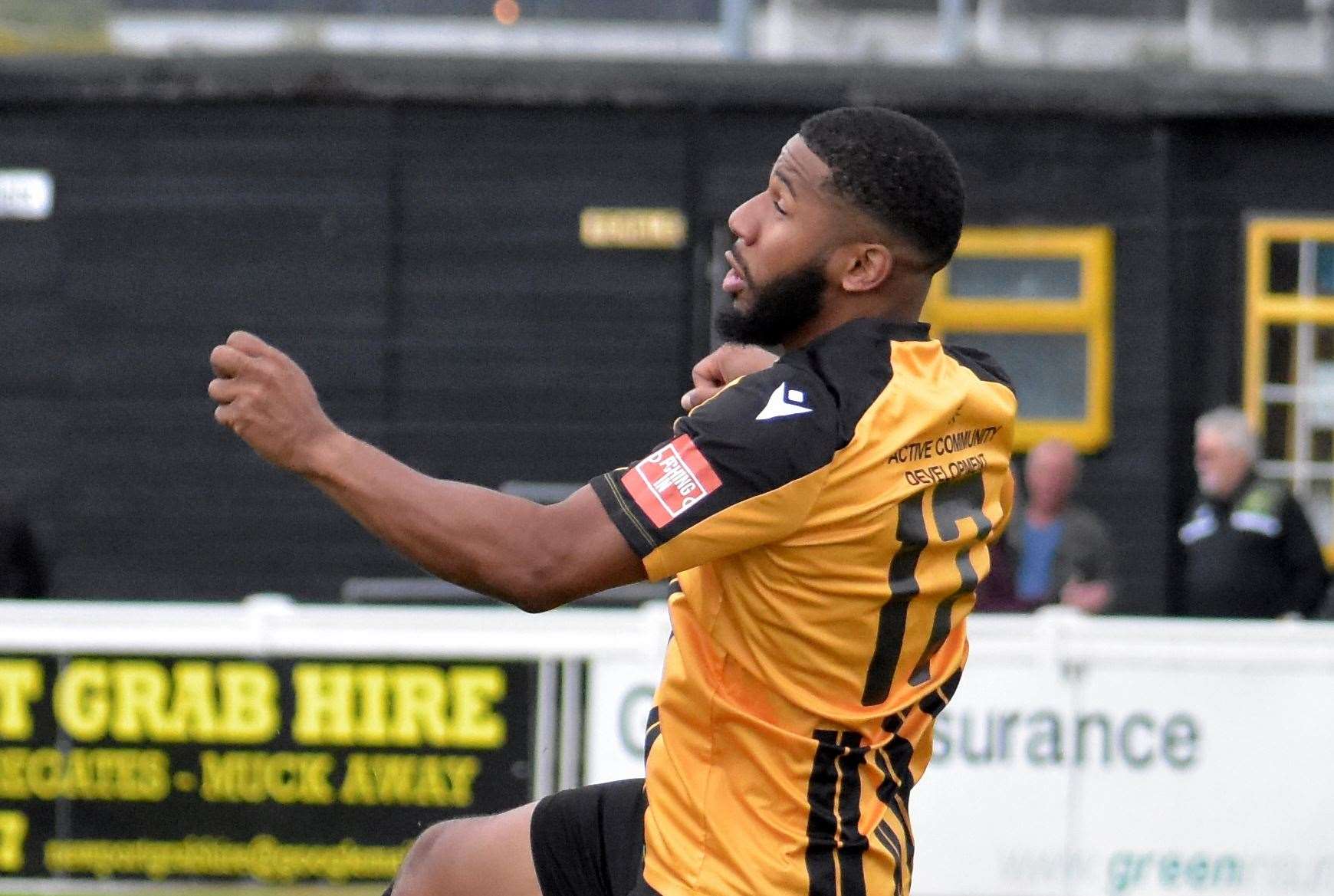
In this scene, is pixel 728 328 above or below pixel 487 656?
above

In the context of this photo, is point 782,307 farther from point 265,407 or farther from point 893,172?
point 265,407

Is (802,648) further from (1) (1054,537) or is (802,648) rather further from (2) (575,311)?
(2) (575,311)

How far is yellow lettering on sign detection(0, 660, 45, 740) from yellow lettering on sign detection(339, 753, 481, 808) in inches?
41.9

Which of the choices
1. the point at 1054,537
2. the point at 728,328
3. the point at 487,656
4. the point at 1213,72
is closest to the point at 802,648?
the point at 728,328

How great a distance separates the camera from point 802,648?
109 inches

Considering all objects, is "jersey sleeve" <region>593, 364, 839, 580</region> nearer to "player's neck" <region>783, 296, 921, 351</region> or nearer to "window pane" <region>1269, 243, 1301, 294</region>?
"player's neck" <region>783, 296, 921, 351</region>

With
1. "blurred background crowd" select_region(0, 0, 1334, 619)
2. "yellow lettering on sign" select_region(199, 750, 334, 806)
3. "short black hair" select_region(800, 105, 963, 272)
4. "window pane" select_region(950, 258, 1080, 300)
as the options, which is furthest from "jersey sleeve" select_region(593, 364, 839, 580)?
"window pane" select_region(950, 258, 1080, 300)

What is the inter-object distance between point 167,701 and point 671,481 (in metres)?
4.50

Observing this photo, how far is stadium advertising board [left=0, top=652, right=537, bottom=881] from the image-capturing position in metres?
6.74

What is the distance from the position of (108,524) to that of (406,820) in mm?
3735

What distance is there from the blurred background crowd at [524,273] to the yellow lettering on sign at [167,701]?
10.1ft

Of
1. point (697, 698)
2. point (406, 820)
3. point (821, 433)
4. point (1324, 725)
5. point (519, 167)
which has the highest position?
point (519, 167)

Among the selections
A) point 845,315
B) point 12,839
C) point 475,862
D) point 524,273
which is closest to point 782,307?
point 845,315

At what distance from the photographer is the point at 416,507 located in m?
2.57
